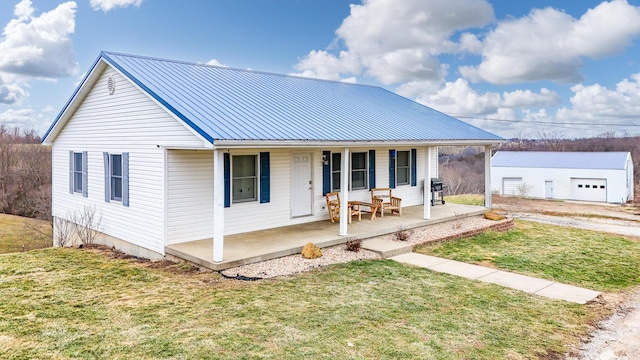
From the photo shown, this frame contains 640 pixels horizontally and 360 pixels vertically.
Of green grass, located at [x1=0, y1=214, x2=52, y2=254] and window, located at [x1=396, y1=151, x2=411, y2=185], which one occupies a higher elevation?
window, located at [x1=396, y1=151, x2=411, y2=185]

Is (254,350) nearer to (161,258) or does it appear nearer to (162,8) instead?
(161,258)

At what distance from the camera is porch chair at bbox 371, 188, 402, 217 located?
12.9 m

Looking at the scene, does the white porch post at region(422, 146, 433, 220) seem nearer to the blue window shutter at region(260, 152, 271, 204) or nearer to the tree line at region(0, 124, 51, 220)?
the blue window shutter at region(260, 152, 271, 204)

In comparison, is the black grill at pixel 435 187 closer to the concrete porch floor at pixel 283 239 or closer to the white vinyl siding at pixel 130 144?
the concrete porch floor at pixel 283 239

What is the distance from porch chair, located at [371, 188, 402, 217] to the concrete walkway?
11.7 feet

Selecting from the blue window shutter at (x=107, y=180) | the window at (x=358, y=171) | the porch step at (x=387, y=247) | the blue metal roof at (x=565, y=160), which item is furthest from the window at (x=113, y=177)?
the blue metal roof at (x=565, y=160)

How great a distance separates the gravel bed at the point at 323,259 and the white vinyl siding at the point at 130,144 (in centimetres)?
241

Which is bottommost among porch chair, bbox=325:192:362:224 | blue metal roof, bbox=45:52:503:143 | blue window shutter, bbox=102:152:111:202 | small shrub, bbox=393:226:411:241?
small shrub, bbox=393:226:411:241

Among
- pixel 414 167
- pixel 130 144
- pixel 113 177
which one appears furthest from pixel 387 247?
pixel 113 177

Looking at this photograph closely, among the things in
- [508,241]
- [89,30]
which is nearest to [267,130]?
[508,241]

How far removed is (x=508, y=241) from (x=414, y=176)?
4500 mm

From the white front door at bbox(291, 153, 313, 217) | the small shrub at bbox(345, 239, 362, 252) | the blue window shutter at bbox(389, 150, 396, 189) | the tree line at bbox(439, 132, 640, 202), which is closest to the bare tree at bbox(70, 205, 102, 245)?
the white front door at bbox(291, 153, 313, 217)

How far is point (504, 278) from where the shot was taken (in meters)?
7.82

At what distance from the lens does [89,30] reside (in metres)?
18.0
